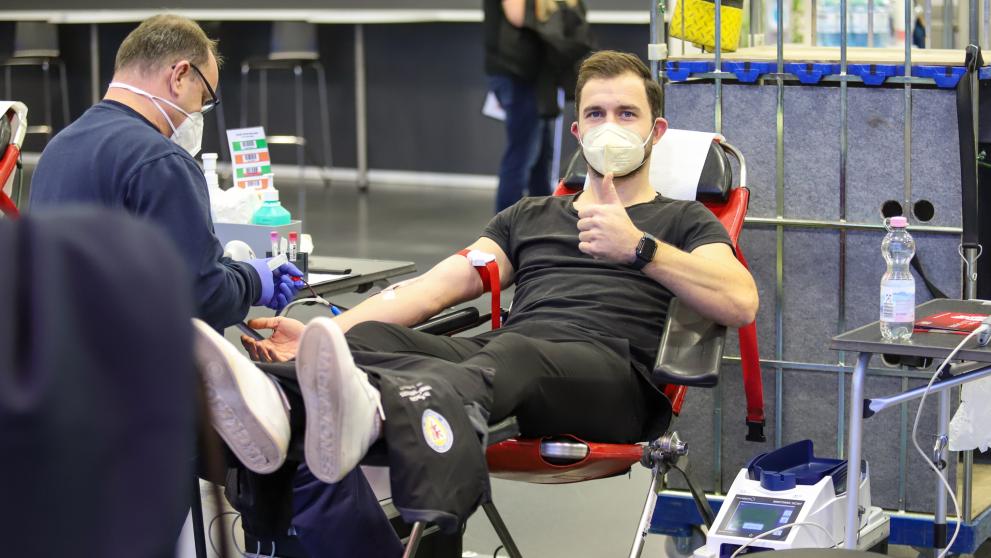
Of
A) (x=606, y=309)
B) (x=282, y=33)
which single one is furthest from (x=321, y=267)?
(x=282, y=33)

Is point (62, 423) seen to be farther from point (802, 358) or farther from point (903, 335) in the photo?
point (802, 358)

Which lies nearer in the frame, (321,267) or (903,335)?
(903,335)

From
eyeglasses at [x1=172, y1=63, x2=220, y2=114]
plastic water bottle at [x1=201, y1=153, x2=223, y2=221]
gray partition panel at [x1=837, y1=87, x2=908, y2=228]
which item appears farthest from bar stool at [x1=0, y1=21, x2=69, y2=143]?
gray partition panel at [x1=837, y1=87, x2=908, y2=228]

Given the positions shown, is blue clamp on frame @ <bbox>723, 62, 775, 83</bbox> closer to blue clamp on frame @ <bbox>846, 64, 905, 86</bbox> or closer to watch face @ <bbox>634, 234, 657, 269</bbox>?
blue clamp on frame @ <bbox>846, 64, 905, 86</bbox>

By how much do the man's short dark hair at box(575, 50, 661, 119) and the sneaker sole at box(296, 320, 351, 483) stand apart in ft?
4.18

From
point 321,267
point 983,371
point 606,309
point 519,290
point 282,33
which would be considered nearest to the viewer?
point 983,371

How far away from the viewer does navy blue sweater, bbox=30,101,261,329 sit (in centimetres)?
242

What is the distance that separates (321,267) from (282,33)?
5901 mm

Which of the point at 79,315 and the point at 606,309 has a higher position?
the point at 79,315

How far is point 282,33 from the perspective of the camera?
8.77 metres

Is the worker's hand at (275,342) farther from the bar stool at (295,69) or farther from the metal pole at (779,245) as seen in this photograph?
the bar stool at (295,69)

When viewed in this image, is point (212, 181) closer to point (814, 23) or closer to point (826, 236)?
point (826, 236)

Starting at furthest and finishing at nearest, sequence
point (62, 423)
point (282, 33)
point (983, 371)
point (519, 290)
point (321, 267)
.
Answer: point (282, 33) → point (321, 267) → point (519, 290) → point (983, 371) → point (62, 423)

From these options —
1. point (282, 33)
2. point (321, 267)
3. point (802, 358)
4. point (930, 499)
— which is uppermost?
point (282, 33)
